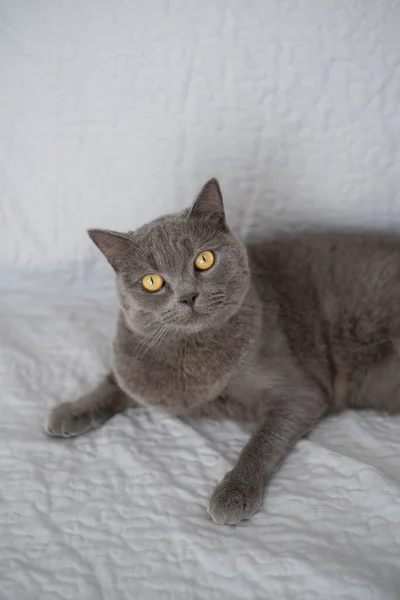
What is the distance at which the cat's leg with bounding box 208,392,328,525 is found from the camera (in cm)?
98

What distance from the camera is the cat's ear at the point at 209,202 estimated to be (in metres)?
1.13

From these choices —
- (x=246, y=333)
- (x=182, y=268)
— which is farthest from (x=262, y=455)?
(x=182, y=268)

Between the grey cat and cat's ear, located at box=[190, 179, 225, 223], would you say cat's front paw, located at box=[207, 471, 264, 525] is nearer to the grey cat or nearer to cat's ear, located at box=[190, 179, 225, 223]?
the grey cat

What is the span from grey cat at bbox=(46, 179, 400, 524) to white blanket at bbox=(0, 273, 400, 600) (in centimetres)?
5

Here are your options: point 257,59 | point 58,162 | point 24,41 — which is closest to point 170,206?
point 58,162

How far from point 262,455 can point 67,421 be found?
439 millimetres

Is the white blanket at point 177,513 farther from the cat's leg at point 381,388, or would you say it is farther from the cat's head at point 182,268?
the cat's head at point 182,268

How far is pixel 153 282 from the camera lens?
1117mm

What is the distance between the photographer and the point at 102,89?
4.74 ft

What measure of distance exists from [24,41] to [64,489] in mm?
1136

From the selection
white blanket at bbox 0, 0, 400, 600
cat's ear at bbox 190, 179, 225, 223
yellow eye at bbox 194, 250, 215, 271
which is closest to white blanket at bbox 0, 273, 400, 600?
white blanket at bbox 0, 0, 400, 600

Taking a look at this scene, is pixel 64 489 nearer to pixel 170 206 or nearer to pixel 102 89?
pixel 170 206

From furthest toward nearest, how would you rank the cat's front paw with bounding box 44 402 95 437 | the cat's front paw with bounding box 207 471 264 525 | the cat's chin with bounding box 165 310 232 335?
the cat's front paw with bounding box 44 402 95 437
the cat's chin with bounding box 165 310 232 335
the cat's front paw with bounding box 207 471 264 525

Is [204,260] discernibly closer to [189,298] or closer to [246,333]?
[189,298]
